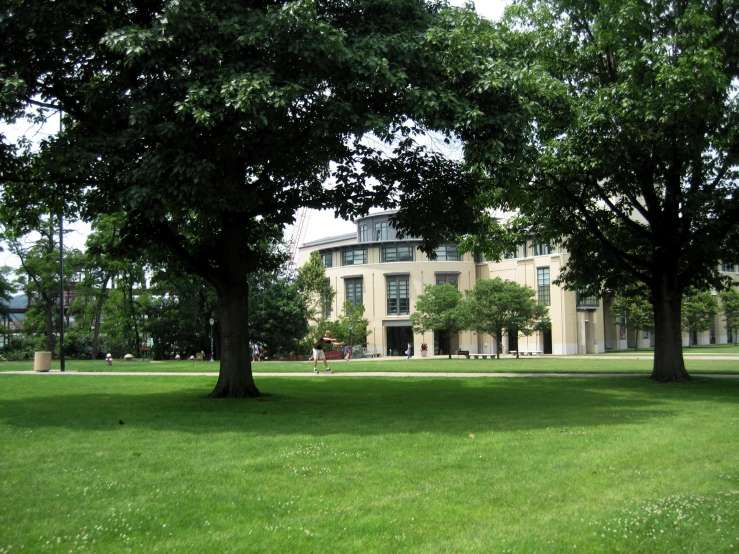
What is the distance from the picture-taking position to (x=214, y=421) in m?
11.7

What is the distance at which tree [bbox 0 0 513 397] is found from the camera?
1195 cm

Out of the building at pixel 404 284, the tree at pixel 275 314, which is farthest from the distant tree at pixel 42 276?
the building at pixel 404 284

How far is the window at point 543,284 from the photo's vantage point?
69188mm

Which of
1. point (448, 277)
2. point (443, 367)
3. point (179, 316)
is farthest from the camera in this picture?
point (448, 277)

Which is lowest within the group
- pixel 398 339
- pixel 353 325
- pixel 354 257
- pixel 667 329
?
pixel 398 339

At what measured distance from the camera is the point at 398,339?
78625 millimetres

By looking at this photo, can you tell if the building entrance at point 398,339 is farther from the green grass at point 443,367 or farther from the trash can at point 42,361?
the trash can at point 42,361

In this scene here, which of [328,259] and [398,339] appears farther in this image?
[328,259]

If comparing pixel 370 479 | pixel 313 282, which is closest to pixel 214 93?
pixel 370 479

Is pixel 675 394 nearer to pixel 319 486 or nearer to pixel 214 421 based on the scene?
pixel 214 421

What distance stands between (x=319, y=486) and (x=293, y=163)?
26.6 feet

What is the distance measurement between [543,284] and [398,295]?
16322 millimetres

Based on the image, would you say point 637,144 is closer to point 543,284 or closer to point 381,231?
point 543,284

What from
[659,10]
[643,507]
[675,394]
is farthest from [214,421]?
[659,10]
